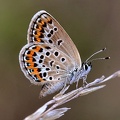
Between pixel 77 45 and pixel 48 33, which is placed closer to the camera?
pixel 48 33

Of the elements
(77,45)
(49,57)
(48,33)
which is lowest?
(49,57)

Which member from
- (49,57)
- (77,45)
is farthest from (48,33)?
(77,45)

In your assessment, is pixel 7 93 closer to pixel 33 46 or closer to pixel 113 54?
pixel 113 54

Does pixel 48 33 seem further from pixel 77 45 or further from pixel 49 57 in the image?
pixel 77 45

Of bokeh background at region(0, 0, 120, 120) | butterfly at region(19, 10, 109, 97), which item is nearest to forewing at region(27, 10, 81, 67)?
butterfly at region(19, 10, 109, 97)

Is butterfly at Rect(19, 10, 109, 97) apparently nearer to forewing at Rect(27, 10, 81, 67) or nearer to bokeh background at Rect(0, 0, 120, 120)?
forewing at Rect(27, 10, 81, 67)

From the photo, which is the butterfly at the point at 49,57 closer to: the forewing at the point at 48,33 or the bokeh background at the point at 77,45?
the forewing at the point at 48,33
